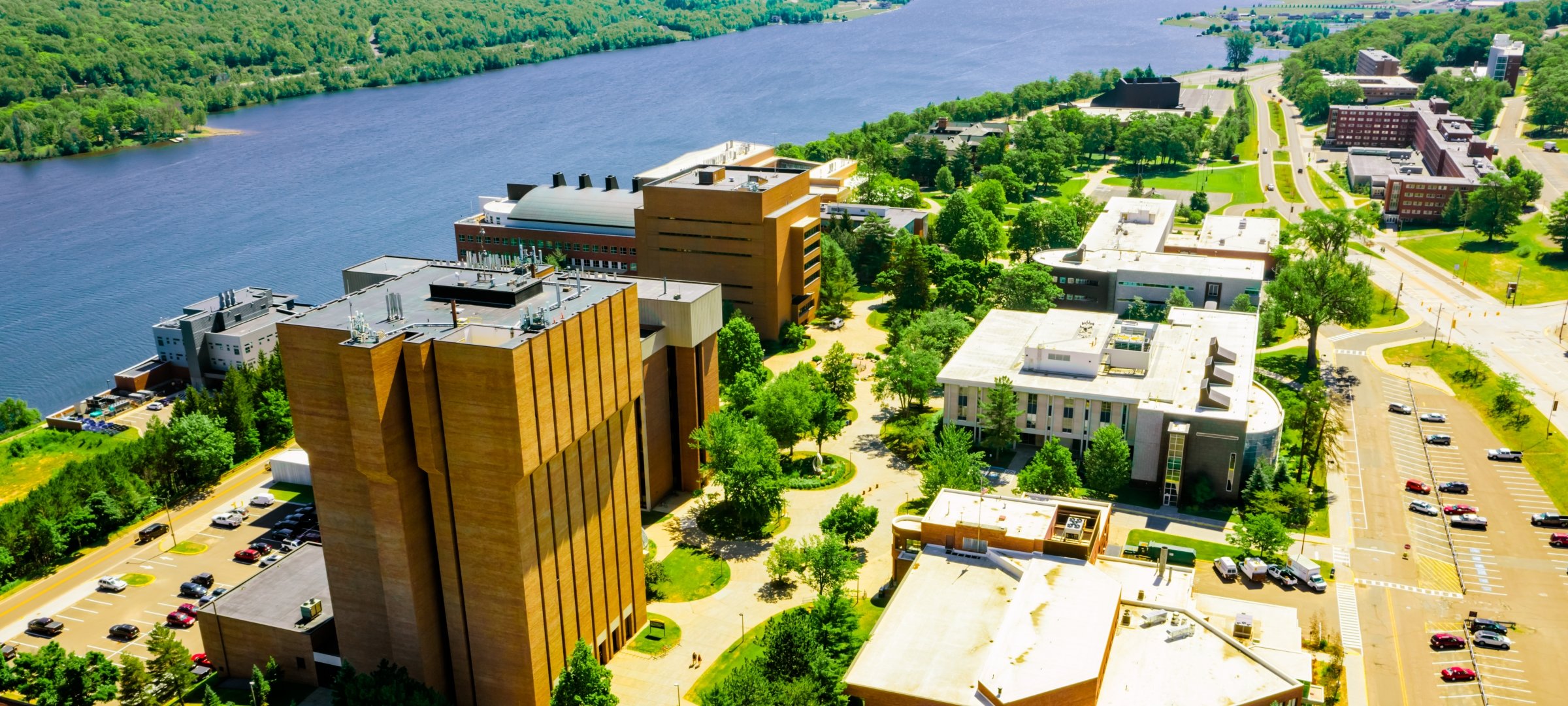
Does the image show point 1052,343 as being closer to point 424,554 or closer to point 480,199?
point 424,554

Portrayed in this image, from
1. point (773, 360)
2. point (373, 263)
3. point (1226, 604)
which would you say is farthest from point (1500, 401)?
point (373, 263)

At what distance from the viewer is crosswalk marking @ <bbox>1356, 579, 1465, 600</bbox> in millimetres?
68125

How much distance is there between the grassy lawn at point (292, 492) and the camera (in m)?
84.2

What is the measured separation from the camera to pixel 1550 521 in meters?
76.9

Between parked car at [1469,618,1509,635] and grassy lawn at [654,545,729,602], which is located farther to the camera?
grassy lawn at [654,545,729,602]

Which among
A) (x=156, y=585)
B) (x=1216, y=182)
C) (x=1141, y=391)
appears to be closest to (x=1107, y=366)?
(x=1141, y=391)

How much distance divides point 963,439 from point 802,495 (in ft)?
41.4

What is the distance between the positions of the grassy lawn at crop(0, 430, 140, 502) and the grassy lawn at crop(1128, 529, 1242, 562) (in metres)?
82.1

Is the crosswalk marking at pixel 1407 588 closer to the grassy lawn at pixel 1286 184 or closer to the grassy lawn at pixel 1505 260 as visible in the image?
the grassy lawn at pixel 1505 260

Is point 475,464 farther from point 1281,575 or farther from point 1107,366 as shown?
point 1107,366

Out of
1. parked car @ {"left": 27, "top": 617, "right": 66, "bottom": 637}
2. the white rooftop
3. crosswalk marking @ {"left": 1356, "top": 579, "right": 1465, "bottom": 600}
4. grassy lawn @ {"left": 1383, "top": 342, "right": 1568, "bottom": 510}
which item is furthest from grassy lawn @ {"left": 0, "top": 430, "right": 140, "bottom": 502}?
grassy lawn @ {"left": 1383, "top": 342, "right": 1568, "bottom": 510}

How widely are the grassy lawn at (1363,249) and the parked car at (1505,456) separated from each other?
62.2 meters

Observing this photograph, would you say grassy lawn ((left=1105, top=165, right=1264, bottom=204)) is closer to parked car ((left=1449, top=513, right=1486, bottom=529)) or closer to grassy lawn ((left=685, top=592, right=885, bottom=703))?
parked car ((left=1449, top=513, right=1486, bottom=529))

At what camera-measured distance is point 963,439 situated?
80500 mm
